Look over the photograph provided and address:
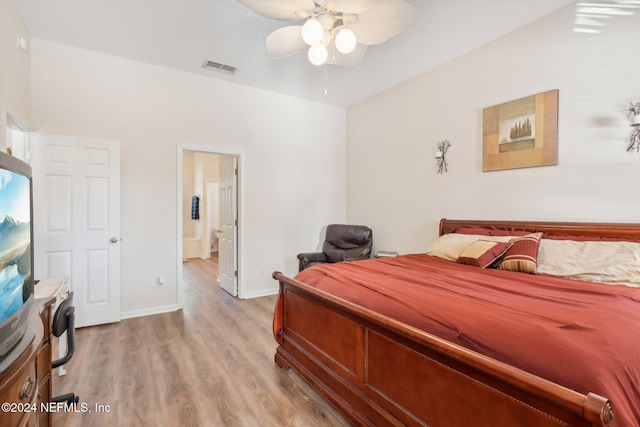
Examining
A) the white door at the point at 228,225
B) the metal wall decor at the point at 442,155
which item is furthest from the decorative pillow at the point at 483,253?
the white door at the point at 228,225

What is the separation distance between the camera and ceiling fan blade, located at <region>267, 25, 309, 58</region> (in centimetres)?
225

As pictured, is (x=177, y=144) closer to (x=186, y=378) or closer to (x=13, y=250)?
(x=186, y=378)

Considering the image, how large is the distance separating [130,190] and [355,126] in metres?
3.49

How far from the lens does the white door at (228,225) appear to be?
4.45 meters

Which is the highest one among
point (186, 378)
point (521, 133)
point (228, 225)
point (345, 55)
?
point (345, 55)

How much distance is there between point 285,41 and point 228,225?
9.86ft

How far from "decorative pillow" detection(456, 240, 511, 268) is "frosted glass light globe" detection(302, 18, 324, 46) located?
7.06ft

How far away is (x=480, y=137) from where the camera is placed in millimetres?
3357

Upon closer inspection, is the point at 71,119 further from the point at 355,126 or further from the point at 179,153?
the point at 355,126

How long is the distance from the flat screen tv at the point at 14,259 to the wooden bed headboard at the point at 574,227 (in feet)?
11.5

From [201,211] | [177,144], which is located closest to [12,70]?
[177,144]

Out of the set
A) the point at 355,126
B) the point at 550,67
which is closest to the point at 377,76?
the point at 355,126

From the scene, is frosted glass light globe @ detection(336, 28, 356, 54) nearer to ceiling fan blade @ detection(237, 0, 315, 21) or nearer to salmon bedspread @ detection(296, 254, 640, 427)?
ceiling fan blade @ detection(237, 0, 315, 21)

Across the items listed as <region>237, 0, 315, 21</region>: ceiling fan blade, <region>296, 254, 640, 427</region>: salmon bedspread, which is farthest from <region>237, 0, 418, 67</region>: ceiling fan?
<region>296, 254, 640, 427</region>: salmon bedspread
